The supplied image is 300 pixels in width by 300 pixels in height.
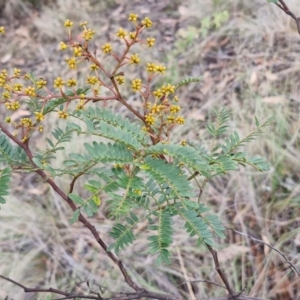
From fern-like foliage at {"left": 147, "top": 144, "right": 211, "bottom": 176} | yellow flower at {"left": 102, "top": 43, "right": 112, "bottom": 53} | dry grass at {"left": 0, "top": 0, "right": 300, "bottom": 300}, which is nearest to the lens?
fern-like foliage at {"left": 147, "top": 144, "right": 211, "bottom": 176}

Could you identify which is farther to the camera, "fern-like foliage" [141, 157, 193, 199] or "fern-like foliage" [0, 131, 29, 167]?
"fern-like foliage" [0, 131, 29, 167]

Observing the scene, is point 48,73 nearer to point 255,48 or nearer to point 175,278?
point 255,48

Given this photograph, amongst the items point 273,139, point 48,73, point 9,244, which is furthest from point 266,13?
point 9,244

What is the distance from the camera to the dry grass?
166cm

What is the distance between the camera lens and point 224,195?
6.17ft

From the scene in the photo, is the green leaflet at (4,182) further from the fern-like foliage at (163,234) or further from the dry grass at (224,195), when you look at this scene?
the dry grass at (224,195)

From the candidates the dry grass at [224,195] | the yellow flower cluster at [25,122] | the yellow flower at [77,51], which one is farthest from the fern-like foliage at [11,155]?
the dry grass at [224,195]

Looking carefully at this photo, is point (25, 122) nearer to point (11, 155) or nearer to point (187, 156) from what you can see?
point (11, 155)

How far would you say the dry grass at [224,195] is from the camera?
1660 millimetres

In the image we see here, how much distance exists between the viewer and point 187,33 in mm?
2791

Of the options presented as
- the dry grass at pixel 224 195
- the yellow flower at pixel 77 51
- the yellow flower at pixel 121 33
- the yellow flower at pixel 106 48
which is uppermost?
the yellow flower at pixel 121 33

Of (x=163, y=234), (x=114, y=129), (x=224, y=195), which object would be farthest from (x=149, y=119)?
(x=224, y=195)

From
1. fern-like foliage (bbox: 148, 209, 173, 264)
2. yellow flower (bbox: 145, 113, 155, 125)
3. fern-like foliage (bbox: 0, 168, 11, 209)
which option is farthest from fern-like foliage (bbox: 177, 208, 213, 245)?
A: fern-like foliage (bbox: 0, 168, 11, 209)

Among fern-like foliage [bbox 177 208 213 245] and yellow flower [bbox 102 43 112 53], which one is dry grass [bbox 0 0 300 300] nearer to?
fern-like foliage [bbox 177 208 213 245]
